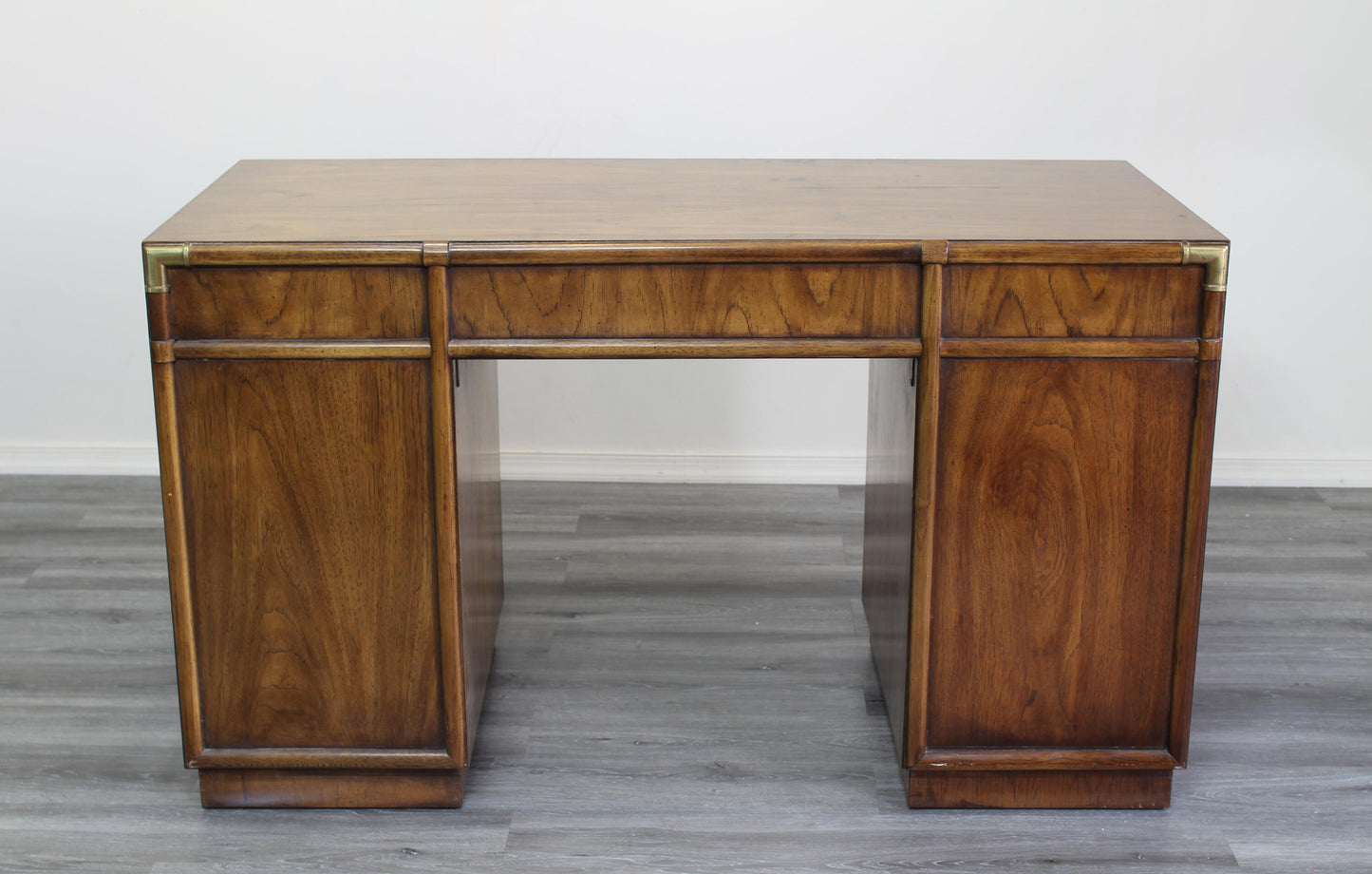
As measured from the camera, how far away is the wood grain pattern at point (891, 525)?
7.38ft

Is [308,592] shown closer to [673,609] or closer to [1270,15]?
[673,609]

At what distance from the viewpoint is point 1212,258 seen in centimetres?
203

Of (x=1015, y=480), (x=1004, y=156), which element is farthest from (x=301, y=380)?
(x=1004, y=156)

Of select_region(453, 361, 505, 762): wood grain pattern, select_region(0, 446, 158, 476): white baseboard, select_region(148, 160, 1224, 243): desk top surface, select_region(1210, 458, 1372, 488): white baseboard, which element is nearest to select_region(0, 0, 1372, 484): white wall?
select_region(1210, 458, 1372, 488): white baseboard

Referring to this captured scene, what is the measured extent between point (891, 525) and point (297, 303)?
40.2 inches

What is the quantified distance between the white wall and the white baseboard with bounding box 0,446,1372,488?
0.82 feet

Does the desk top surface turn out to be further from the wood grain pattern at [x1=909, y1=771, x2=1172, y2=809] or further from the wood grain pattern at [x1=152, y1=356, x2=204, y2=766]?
the wood grain pattern at [x1=909, y1=771, x2=1172, y2=809]

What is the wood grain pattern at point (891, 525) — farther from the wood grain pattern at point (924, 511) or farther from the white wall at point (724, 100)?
the white wall at point (724, 100)

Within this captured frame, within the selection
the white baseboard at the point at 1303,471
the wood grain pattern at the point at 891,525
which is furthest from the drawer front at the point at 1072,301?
the white baseboard at the point at 1303,471

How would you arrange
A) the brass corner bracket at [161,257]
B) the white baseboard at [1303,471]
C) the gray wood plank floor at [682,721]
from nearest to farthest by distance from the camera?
1. the brass corner bracket at [161,257]
2. the gray wood plank floor at [682,721]
3. the white baseboard at [1303,471]

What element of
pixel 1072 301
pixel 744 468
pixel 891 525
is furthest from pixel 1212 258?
pixel 744 468

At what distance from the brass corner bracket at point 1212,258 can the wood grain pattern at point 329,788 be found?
1324 mm

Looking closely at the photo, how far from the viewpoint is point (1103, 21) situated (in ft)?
11.2

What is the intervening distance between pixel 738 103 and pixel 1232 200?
1.19 metres
